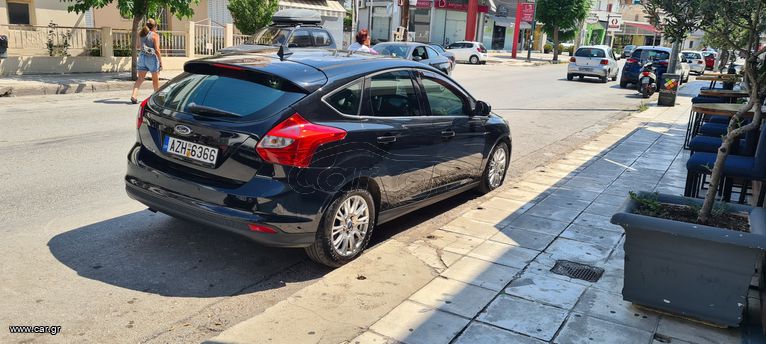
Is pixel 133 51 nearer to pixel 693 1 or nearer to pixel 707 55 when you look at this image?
pixel 693 1

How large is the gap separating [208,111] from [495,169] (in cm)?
365

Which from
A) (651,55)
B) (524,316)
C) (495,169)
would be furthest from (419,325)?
(651,55)

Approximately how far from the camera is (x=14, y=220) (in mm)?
5211

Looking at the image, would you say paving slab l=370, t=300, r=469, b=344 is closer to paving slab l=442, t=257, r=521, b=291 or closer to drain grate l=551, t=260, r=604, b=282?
paving slab l=442, t=257, r=521, b=291

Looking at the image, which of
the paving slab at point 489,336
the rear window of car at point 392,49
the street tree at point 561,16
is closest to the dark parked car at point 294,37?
the rear window of car at point 392,49

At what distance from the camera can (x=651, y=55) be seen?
77.2 ft

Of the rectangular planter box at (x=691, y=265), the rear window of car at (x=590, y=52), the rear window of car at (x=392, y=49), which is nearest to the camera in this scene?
the rectangular planter box at (x=691, y=265)

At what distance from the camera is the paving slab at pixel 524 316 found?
3749 millimetres

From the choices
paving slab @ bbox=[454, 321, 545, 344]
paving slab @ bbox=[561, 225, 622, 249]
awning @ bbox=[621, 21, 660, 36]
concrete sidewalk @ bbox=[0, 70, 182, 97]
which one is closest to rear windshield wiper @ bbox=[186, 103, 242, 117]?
paving slab @ bbox=[454, 321, 545, 344]

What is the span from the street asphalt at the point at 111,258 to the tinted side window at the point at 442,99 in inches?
41.8

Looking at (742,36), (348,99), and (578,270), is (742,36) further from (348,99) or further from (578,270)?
(348,99)

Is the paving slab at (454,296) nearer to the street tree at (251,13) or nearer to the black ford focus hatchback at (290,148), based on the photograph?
the black ford focus hatchback at (290,148)

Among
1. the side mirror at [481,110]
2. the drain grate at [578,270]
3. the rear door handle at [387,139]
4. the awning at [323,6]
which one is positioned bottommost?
the drain grate at [578,270]

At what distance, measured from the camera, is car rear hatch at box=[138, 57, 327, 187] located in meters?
4.18
